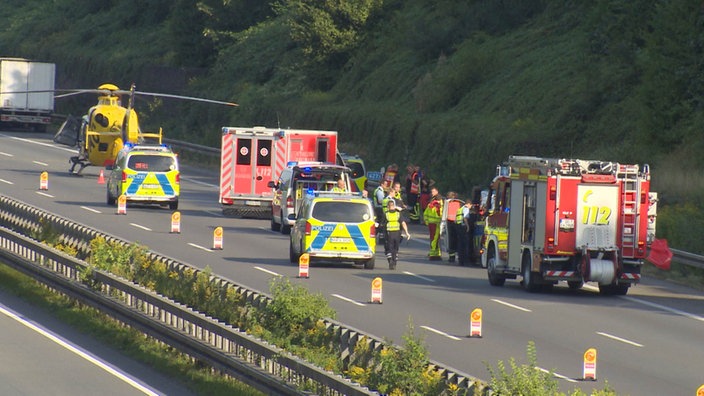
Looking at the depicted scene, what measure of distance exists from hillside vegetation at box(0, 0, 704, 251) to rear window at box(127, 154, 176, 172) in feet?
31.9

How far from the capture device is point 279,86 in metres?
72.8

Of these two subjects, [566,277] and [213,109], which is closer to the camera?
[566,277]

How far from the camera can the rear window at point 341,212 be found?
30.9 m

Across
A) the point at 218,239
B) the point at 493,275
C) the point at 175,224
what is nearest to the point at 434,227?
the point at 493,275

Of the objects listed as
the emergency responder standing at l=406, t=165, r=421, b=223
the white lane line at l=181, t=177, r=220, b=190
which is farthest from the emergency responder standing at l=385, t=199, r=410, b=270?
the white lane line at l=181, t=177, r=220, b=190

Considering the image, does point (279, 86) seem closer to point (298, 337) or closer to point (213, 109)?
point (213, 109)

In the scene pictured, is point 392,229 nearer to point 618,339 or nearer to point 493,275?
point 493,275

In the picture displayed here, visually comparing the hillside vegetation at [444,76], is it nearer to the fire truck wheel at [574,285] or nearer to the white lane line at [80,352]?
the fire truck wheel at [574,285]

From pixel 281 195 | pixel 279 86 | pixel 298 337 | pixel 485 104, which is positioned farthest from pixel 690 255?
pixel 279 86

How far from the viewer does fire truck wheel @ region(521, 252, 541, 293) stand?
28500 mm

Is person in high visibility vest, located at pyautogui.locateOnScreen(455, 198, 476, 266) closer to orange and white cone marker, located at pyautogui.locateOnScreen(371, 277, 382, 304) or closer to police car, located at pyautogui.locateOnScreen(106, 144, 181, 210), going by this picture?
orange and white cone marker, located at pyautogui.locateOnScreen(371, 277, 382, 304)

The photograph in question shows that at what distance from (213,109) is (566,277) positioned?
4840cm

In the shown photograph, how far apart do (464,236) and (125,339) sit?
46.1 feet

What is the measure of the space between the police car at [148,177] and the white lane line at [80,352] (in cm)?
1860
